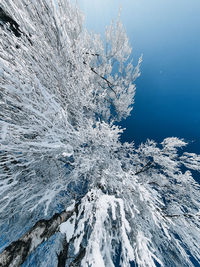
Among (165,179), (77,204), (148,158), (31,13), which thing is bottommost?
(77,204)

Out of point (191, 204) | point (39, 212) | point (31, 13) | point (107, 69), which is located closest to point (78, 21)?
point (31, 13)

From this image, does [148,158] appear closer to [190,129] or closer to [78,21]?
[78,21]

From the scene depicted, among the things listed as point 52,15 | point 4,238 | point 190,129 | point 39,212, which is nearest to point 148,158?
point 39,212

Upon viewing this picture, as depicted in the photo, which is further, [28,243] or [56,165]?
[56,165]

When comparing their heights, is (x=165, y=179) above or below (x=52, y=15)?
below

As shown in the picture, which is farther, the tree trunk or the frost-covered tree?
the frost-covered tree

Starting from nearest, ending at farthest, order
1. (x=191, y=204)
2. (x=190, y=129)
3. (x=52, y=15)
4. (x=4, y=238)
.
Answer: (x=52, y=15) < (x=4, y=238) < (x=191, y=204) < (x=190, y=129)

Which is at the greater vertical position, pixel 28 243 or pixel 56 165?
pixel 56 165

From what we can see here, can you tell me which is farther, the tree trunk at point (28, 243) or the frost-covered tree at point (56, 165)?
the frost-covered tree at point (56, 165)

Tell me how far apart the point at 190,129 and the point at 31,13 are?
14642 millimetres

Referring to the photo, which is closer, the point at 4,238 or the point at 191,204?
the point at 4,238

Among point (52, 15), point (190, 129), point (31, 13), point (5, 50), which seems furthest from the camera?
point (190, 129)

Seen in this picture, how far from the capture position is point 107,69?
5.48 m

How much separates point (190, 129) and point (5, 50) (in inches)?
586
